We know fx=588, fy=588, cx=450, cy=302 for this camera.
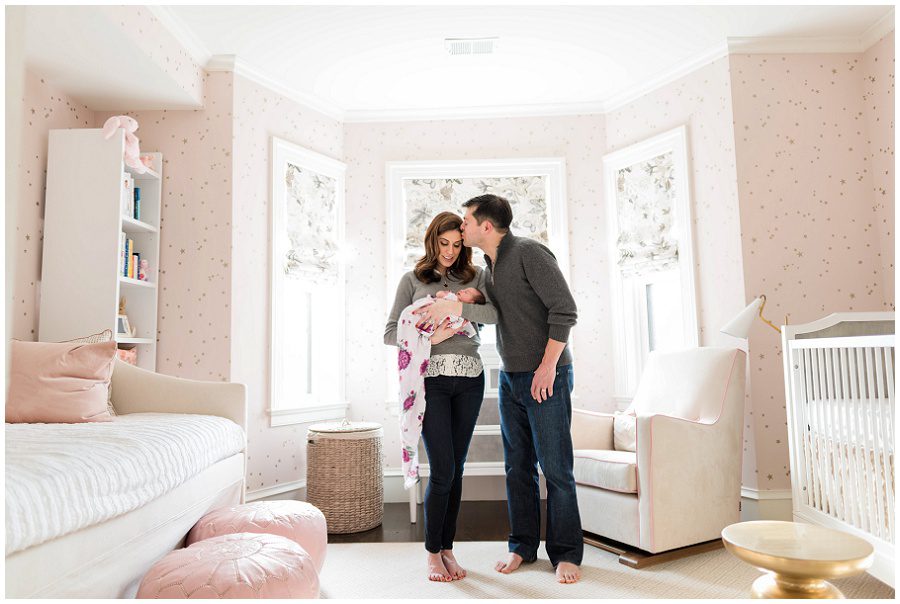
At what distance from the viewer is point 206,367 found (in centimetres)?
327

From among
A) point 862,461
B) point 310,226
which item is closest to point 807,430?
point 862,461

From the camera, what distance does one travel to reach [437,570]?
2.27 meters

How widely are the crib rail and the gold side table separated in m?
1.23

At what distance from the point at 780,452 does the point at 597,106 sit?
2417 mm

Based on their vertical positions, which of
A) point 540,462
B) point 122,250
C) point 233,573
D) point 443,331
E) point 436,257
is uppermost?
point 122,250

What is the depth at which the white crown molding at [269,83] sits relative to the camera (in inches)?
133

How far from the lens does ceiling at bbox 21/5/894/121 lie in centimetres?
294

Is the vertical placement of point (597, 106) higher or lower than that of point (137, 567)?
higher

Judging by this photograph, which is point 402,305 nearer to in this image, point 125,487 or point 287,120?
point 125,487

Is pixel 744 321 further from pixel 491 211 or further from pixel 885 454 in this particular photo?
pixel 491 211

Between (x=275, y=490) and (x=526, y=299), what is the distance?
2.05 metres

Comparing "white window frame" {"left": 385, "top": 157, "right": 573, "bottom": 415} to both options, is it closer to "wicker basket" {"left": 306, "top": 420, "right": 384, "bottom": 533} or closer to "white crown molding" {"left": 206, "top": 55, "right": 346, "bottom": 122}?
"white crown molding" {"left": 206, "top": 55, "right": 346, "bottom": 122}

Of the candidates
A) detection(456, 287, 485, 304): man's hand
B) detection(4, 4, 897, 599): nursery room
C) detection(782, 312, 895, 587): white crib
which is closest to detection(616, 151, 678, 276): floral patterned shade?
detection(4, 4, 897, 599): nursery room

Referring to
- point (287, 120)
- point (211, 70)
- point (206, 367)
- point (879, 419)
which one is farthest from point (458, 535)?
point (211, 70)
